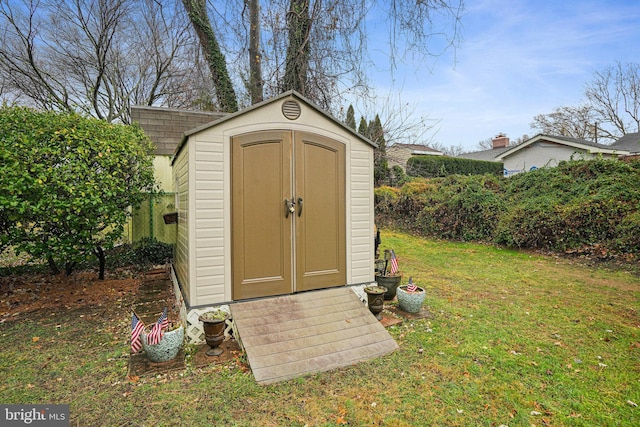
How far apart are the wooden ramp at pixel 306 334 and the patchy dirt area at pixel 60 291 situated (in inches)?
112

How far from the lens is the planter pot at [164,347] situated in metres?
2.95

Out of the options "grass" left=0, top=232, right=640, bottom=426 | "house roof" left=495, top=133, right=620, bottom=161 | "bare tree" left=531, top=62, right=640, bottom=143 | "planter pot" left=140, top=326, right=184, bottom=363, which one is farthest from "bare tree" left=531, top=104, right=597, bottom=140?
"planter pot" left=140, top=326, right=184, bottom=363

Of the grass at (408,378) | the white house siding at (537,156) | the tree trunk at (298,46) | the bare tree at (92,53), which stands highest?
the bare tree at (92,53)

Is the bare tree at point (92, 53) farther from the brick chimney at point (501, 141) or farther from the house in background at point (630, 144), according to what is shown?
the brick chimney at point (501, 141)

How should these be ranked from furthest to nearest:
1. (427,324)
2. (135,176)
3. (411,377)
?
(135,176)
(427,324)
(411,377)

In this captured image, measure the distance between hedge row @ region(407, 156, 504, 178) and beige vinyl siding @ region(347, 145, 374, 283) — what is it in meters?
11.7

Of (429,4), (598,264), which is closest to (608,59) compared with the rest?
(598,264)

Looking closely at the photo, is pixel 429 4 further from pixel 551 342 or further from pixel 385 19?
pixel 551 342

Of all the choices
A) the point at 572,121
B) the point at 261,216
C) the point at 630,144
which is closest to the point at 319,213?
the point at 261,216

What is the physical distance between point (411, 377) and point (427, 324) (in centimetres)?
123

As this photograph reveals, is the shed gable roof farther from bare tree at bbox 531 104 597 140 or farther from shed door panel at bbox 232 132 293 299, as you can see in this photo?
bare tree at bbox 531 104 597 140

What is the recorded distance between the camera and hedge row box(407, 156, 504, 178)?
1605 cm

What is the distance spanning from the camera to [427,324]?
3.94 m

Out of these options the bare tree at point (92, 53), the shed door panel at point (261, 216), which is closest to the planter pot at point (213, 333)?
the shed door panel at point (261, 216)
